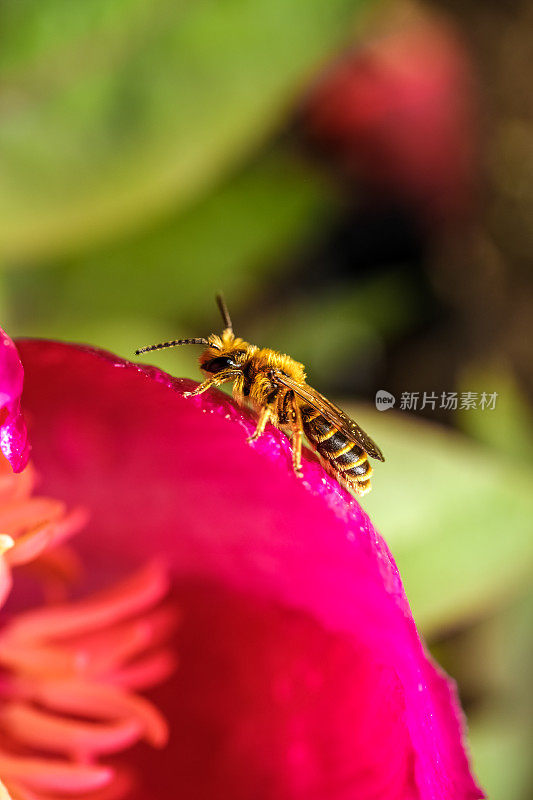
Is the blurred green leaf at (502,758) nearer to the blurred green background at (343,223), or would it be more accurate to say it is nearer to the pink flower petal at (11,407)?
the blurred green background at (343,223)

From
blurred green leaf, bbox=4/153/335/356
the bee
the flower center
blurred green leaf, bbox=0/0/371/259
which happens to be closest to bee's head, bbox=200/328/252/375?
the bee

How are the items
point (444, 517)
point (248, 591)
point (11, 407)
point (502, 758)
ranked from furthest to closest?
point (502, 758), point (444, 517), point (248, 591), point (11, 407)

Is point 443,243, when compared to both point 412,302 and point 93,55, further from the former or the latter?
point 93,55

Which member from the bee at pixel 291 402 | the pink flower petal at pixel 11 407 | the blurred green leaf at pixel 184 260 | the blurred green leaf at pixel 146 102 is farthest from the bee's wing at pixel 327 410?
the blurred green leaf at pixel 184 260

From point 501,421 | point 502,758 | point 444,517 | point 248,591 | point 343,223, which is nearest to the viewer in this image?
point 248,591

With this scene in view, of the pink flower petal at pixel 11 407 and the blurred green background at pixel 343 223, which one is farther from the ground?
the blurred green background at pixel 343 223

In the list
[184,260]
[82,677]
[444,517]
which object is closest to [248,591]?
[82,677]

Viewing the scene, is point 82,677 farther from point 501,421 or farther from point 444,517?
point 501,421
